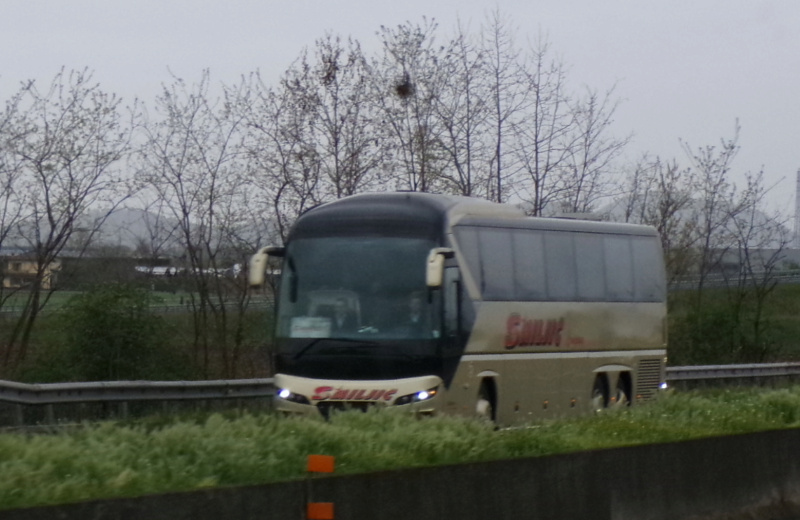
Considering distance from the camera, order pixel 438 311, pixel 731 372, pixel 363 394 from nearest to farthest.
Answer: pixel 363 394 → pixel 438 311 → pixel 731 372

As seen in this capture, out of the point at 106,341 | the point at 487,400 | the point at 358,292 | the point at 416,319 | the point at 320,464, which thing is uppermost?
the point at 358,292

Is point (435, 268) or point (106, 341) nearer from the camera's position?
point (435, 268)

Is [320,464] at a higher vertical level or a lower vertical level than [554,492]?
higher

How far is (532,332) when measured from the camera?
19.1 m

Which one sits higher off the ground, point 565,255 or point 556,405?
point 565,255

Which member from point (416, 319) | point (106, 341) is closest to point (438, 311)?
point (416, 319)

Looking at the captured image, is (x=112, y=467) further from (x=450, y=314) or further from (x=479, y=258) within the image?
(x=479, y=258)

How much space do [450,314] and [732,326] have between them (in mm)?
19926

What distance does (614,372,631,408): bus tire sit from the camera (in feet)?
69.8

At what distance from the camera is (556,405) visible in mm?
19609

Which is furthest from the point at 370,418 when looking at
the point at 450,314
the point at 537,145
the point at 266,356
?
the point at 537,145

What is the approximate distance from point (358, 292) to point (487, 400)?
2488mm

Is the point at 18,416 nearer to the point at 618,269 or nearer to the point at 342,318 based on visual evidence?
the point at 342,318

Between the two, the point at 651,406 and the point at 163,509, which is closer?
the point at 163,509
